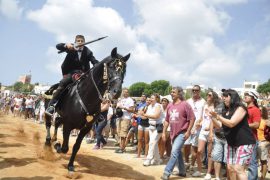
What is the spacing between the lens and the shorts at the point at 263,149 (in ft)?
28.5

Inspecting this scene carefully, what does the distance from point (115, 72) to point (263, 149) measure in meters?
5.21

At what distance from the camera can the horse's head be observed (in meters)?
6.84

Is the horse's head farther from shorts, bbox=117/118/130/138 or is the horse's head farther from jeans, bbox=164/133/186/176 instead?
shorts, bbox=117/118/130/138

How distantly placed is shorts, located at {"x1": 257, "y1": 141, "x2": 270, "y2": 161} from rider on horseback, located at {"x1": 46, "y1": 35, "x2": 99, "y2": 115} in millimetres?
5664

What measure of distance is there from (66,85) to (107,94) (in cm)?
198

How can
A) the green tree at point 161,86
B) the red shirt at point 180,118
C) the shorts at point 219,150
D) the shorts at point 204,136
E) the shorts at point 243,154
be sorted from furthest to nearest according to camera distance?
the green tree at point 161,86 < the shorts at point 204,136 < the red shirt at point 180,118 < the shorts at point 219,150 < the shorts at point 243,154

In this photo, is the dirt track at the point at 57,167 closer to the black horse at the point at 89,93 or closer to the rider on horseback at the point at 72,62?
the black horse at the point at 89,93

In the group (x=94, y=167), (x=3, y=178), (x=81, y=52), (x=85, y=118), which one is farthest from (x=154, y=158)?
(x=3, y=178)

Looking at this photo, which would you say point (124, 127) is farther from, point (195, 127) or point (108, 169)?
point (108, 169)

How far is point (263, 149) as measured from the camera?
28.8 ft

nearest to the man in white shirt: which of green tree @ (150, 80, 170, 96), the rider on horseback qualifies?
the rider on horseback

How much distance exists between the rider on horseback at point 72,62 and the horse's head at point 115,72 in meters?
1.59

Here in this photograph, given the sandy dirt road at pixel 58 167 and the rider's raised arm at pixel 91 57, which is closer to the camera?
the sandy dirt road at pixel 58 167

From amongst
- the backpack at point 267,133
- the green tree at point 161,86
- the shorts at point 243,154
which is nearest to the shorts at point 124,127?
the backpack at point 267,133
